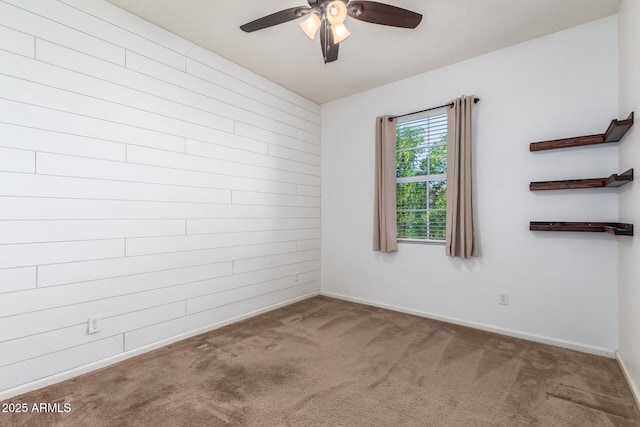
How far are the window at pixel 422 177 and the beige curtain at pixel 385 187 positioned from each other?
10cm

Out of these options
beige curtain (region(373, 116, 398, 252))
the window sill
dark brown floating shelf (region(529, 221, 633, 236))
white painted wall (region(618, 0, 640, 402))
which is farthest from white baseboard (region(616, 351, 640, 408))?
beige curtain (region(373, 116, 398, 252))

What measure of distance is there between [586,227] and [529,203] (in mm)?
468

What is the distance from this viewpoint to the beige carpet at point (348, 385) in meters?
1.71

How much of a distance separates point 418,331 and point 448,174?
5.29 ft

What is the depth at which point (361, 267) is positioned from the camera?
13.0ft

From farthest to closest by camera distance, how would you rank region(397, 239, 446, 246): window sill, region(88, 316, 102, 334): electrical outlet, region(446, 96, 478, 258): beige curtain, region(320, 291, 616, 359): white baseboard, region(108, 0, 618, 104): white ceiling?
region(397, 239, 446, 246): window sill, region(446, 96, 478, 258): beige curtain, region(320, 291, 616, 359): white baseboard, region(108, 0, 618, 104): white ceiling, region(88, 316, 102, 334): electrical outlet

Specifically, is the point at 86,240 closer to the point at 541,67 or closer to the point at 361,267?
the point at 361,267

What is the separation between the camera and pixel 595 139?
2.40 m

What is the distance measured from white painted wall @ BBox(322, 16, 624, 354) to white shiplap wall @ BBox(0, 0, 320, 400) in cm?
181

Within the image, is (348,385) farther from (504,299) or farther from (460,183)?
(460,183)

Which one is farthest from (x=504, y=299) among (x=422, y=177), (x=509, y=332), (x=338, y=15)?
(x=338, y=15)

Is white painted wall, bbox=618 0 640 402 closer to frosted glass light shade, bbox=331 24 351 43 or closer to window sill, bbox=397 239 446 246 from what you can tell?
window sill, bbox=397 239 446 246

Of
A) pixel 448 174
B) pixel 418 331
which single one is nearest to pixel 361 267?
pixel 418 331

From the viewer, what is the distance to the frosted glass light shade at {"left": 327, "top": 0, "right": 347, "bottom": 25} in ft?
6.00
